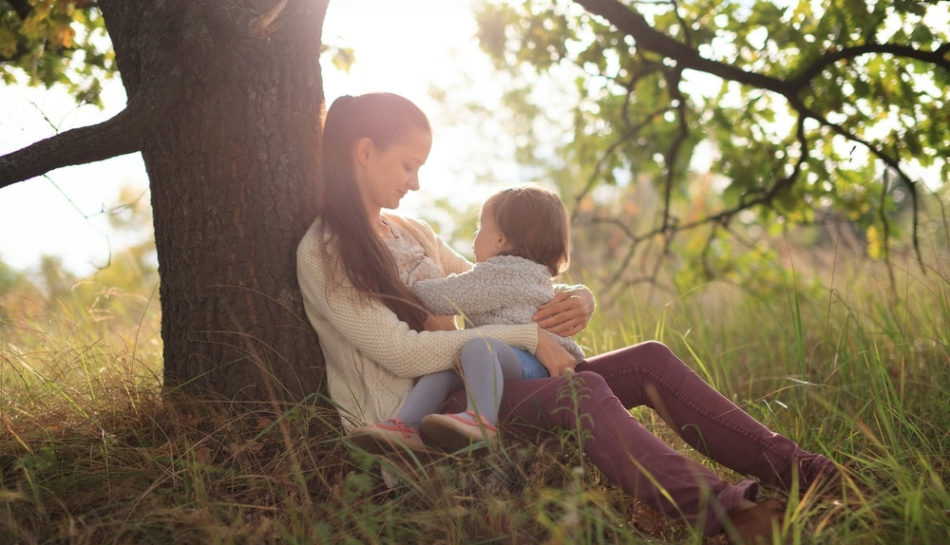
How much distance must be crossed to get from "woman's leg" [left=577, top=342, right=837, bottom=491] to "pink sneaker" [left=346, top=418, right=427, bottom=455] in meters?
0.75

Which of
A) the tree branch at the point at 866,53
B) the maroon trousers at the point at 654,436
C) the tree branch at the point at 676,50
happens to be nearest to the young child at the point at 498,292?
the maroon trousers at the point at 654,436

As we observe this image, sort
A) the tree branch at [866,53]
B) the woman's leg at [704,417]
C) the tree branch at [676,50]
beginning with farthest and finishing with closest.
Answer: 1. the tree branch at [676,50]
2. the tree branch at [866,53]
3. the woman's leg at [704,417]

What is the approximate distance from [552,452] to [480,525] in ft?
1.54

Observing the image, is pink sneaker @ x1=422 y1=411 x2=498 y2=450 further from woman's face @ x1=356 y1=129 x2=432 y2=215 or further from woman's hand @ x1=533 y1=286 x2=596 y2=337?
woman's face @ x1=356 y1=129 x2=432 y2=215

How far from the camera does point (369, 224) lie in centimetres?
270

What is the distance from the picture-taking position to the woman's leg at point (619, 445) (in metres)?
2.03

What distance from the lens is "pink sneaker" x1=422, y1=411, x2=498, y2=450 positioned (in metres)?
2.15

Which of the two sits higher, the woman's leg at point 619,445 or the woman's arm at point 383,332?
the woman's arm at point 383,332

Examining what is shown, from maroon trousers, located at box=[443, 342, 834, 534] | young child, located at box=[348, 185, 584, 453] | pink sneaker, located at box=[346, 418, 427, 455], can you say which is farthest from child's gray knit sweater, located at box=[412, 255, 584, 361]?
pink sneaker, located at box=[346, 418, 427, 455]

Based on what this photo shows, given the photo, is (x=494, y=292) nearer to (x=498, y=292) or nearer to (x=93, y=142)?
A: (x=498, y=292)

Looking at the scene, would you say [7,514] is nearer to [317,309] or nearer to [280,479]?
[280,479]

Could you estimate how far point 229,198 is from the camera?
2.63 m

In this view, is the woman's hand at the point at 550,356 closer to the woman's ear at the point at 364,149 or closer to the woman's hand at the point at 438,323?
the woman's hand at the point at 438,323

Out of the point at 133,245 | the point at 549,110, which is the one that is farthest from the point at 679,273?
the point at 549,110
